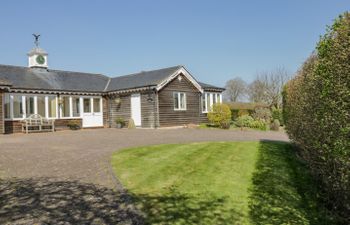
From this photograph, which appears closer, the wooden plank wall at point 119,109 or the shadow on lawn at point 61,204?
the shadow on lawn at point 61,204

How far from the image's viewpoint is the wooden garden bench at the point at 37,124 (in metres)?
23.6

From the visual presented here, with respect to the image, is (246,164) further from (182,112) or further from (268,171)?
(182,112)

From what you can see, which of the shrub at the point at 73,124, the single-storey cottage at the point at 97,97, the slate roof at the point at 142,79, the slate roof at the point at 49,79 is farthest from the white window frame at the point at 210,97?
the shrub at the point at 73,124

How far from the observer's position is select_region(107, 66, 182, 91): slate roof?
26703mm

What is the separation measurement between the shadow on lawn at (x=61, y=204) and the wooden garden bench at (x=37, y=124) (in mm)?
17547

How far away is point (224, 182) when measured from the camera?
7477mm

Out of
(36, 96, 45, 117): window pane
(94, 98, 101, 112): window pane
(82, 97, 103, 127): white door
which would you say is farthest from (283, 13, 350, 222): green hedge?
(94, 98, 101, 112): window pane

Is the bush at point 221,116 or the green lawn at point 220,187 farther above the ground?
the bush at point 221,116

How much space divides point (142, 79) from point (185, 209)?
2370 centimetres

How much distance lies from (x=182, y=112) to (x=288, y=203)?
2204 centimetres

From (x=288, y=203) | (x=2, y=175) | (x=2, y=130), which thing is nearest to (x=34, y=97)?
(x=2, y=130)

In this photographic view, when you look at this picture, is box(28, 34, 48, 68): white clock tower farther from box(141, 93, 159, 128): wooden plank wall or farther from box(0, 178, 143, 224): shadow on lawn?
box(0, 178, 143, 224): shadow on lawn

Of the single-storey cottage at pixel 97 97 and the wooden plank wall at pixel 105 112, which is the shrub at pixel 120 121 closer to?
the single-storey cottage at pixel 97 97

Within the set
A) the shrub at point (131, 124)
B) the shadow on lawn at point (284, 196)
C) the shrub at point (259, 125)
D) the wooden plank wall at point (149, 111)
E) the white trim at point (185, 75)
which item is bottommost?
the shadow on lawn at point (284, 196)
